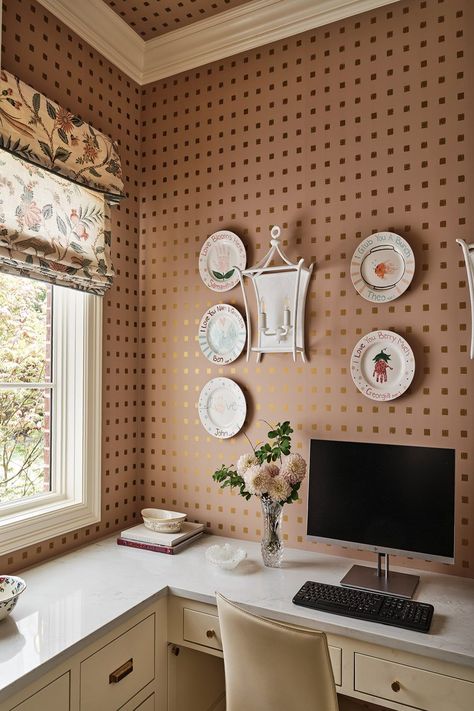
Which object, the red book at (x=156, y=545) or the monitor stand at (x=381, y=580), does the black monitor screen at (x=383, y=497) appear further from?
the red book at (x=156, y=545)

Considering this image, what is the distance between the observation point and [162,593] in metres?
1.71

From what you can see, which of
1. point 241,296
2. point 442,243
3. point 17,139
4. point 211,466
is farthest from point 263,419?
point 17,139

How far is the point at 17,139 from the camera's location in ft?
5.68

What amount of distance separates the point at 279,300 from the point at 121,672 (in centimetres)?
137

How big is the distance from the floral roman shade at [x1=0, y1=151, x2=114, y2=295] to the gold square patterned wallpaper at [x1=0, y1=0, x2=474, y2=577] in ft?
0.77

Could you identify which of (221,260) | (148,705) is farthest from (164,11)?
(148,705)

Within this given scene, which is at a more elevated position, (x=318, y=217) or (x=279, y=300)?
(x=318, y=217)

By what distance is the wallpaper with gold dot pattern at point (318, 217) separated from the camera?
72.4 inches

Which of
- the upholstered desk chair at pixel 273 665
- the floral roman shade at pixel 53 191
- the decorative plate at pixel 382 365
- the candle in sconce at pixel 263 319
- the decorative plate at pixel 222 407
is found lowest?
the upholstered desk chair at pixel 273 665

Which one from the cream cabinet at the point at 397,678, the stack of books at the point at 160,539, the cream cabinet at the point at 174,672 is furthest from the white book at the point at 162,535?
the cream cabinet at the point at 397,678

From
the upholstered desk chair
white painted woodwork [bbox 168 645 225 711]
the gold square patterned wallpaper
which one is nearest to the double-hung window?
the gold square patterned wallpaper

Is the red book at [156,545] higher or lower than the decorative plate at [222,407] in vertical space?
lower

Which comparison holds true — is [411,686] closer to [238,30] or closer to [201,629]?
[201,629]

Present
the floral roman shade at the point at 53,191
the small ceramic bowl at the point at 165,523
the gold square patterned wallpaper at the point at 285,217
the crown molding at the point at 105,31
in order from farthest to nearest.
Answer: the small ceramic bowl at the point at 165,523, the crown molding at the point at 105,31, the gold square patterned wallpaper at the point at 285,217, the floral roman shade at the point at 53,191
